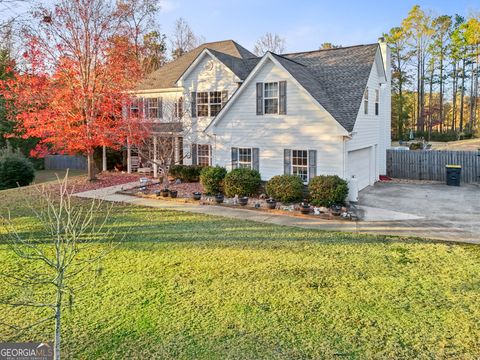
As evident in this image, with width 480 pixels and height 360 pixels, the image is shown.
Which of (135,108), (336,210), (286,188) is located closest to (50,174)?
(135,108)

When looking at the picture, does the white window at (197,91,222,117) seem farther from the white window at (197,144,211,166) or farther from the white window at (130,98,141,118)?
the white window at (130,98,141,118)

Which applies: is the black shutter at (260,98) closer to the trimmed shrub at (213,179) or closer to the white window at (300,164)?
the white window at (300,164)

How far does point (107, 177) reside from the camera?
73.2ft

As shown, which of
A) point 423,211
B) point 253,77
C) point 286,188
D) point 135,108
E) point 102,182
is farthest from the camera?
point 135,108

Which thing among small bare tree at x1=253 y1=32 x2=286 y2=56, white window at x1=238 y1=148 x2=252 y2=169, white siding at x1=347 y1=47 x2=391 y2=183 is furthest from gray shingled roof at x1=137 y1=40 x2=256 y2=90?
small bare tree at x1=253 y1=32 x2=286 y2=56

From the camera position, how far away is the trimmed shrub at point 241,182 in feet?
49.8

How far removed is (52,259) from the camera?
7938 mm

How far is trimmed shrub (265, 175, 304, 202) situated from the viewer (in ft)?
46.3

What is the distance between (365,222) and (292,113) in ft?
19.5

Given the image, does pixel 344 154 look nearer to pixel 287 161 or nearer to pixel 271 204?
pixel 287 161

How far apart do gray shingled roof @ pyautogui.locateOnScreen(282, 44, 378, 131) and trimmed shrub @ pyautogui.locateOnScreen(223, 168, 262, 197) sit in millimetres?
4191

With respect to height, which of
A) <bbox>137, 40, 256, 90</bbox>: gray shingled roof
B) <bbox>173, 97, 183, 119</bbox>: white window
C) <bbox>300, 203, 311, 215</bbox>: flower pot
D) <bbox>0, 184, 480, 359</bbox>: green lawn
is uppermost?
<bbox>137, 40, 256, 90</bbox>: gray shingled roof

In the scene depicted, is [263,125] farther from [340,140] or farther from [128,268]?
[128,268]

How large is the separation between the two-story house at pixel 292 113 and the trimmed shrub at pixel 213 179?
115 cm
